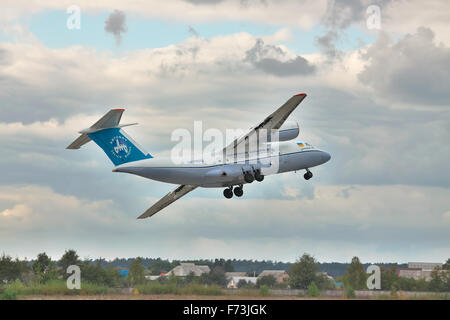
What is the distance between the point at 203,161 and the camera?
118ft

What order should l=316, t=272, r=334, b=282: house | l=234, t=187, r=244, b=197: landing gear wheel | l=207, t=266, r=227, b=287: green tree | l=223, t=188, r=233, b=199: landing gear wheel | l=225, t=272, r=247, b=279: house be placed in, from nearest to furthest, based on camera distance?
l=316, t=272, r=334, b=282: house, l=207, t=266, r=227, b=287: green tree, l=225, t=272, r=247, b=279: house, l=234, t=187, r=244, b=197: landing gear wheel, l=223, t=188, r=233, b=199: landing gear wheel

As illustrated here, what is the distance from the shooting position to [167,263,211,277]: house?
3831 centimetres

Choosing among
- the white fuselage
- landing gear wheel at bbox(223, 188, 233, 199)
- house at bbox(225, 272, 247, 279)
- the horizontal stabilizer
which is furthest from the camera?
landing gear wheel at bbox(223, 188, 233, 199)

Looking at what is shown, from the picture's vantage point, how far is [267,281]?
37469 millimetres

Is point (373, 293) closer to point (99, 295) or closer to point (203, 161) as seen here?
point (203, 161)

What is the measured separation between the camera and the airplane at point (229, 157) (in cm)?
3494

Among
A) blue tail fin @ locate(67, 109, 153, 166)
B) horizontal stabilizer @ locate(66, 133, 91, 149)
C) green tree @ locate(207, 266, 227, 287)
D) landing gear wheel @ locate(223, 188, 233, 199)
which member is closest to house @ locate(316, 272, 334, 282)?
green tree @ locate(207, 266, 227, 287)

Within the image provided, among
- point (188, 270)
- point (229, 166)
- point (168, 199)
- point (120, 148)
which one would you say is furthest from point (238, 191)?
point (120, 148)

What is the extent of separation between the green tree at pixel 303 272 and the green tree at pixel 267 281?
898 millimetres

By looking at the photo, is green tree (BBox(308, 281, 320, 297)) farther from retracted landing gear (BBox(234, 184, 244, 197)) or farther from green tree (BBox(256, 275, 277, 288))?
retracted landing gear (BBox(234, 184, 244, 197))

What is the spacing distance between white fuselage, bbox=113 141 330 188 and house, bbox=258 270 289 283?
4382mm

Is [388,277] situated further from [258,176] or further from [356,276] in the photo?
[258,176]
